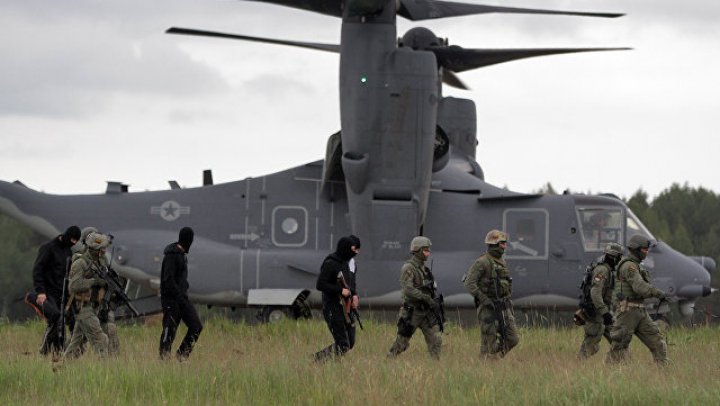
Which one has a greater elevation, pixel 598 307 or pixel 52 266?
pixel 52 266

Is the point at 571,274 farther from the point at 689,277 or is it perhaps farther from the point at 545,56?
the point at 545,56

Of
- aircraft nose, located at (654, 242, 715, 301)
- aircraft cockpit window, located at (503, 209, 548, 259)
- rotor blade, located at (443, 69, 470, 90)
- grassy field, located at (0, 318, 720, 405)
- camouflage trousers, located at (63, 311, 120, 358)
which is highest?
rotor blade, located at (443, 69, 470, 90)

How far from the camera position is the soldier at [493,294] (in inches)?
614

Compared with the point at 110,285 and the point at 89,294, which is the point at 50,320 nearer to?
the point at 89,294

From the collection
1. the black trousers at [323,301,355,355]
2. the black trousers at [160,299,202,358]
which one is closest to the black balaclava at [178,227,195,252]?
the black trousers at [160,299,202,358]

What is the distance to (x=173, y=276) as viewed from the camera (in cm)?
1528

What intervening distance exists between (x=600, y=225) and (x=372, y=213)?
4113 millimetres

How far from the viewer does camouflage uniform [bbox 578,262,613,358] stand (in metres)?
15.7

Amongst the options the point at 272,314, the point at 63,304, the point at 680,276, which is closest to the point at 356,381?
the point at 63,304

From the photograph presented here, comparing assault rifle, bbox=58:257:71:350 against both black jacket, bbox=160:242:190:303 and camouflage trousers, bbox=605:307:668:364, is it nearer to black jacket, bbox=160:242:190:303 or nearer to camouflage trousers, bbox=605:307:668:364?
black jacket, bbox=160:242:190:303

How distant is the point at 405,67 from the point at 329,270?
25.9 feet

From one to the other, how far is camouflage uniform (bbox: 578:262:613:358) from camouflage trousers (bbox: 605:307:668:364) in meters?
0.66

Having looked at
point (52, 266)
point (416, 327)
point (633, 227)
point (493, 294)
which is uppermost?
point (633, 227)

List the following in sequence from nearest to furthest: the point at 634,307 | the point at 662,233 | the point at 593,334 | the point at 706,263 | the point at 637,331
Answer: the point at 634,307 < the point at 637,331 < the point at 593,334 < the point at 706,263 < the point at 662,233
